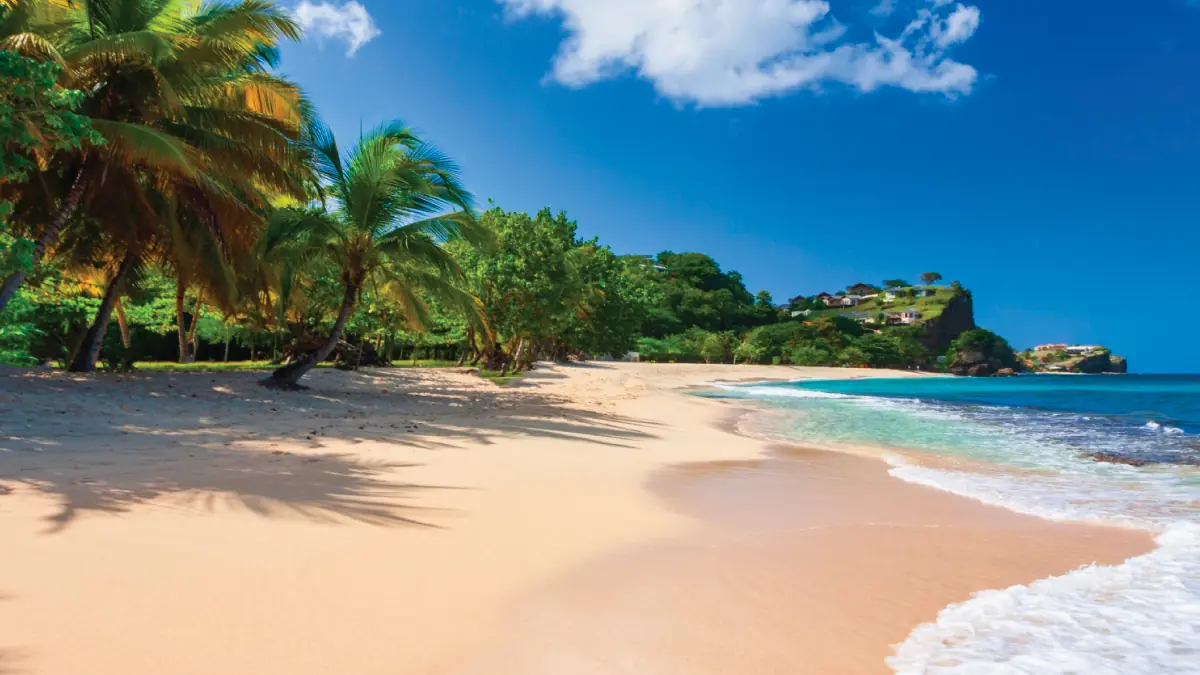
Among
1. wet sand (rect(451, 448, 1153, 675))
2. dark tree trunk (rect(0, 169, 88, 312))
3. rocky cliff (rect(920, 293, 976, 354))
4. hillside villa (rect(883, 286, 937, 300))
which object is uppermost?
hillside villa (rect(883, 286, 937, 300))

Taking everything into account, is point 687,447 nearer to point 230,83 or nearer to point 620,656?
point 620,656

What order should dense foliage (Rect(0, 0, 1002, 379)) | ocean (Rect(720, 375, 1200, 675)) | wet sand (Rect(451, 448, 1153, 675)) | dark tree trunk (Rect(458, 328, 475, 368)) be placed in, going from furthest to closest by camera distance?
dark tree trunk (Rect(458, 328, 475, 368))
dense foliage (Rect(0, 0, 1002, 379))
ocean (Rect(720, 375, 1200, 675))
wet sand (Rect(451, 448, 1153, 675))

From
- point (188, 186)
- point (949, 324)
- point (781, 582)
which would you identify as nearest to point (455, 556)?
point (781, 582)

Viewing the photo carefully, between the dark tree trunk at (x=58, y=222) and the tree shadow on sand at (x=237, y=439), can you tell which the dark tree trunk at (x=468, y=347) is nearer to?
the tree shadow on sand at (x=237, y=439)

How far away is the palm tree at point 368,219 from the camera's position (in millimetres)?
12305

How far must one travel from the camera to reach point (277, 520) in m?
3.77

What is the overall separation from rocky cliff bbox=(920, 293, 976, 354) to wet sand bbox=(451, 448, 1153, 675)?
119m

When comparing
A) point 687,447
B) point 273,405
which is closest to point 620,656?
point 687,447

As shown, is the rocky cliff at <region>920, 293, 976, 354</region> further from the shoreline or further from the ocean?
the shoreline

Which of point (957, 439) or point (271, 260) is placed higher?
point (271, 260)

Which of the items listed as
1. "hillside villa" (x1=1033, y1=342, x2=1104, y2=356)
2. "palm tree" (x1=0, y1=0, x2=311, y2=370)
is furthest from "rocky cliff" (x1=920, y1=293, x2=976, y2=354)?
"palm tree" (x1=0, y1=0, x2=311, y2=370)

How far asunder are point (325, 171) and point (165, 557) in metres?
11.2

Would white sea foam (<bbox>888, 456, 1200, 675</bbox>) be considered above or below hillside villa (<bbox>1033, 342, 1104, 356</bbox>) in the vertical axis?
below

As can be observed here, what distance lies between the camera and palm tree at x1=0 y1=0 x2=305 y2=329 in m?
9.20
